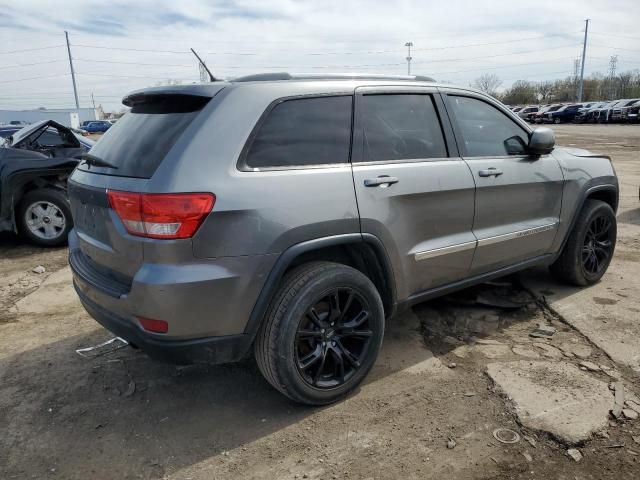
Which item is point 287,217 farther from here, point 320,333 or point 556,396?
point 556,396

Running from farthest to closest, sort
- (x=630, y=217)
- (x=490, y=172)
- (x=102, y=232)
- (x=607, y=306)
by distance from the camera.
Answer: (x=630, y=217), (x=607, y=306), (x=490, y=172), (x=102, y=232)

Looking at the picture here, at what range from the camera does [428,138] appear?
3.35 metres

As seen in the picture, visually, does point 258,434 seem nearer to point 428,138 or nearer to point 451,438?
point 451,438

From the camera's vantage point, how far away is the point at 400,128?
126 inches

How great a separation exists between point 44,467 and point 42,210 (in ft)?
15.5

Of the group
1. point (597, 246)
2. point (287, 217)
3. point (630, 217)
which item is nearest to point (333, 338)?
point (287, 217)

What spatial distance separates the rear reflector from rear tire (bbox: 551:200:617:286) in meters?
3.50

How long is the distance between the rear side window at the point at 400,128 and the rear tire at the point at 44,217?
487 centimetres

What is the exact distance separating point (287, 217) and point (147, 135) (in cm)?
89

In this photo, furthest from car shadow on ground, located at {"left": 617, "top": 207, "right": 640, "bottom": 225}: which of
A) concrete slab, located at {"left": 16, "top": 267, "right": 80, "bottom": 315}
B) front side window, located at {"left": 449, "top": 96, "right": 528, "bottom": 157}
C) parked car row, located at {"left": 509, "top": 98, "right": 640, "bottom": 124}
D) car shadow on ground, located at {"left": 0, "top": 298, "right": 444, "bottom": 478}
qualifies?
parked car row, located at {"left": 509, "top": 98, "right": 640, "bottom": 124}

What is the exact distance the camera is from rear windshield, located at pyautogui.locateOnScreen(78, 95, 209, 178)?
2543 mm

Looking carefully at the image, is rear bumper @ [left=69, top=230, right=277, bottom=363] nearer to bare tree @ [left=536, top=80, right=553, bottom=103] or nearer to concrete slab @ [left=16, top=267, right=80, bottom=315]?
concrete slab @ [left=16, top=267, right=80, bottom=315]

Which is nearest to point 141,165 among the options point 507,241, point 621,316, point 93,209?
point 93,209

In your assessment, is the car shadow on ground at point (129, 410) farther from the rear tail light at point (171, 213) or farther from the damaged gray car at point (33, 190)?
the damaged gray car at point (33, 190)
